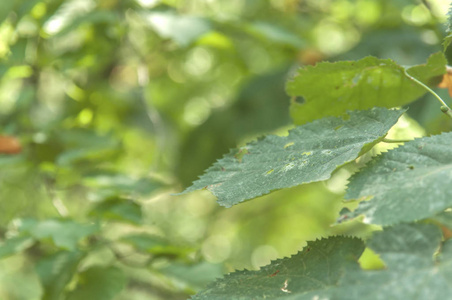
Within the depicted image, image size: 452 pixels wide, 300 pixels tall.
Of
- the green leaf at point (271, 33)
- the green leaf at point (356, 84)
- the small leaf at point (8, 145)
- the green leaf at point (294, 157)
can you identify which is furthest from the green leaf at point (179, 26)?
the green leaf at point (294, 157)

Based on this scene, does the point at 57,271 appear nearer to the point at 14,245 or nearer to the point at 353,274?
the point at 14,245

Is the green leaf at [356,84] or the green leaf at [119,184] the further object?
the green leaf at [119,184]

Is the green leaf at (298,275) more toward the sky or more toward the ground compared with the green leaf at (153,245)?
more toward the ground

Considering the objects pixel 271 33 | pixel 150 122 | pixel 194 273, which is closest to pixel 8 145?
pixel 194 273

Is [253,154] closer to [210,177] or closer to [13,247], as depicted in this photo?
[210,177]

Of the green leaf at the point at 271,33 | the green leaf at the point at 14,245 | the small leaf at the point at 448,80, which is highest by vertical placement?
the green leaf at the point at 271,33

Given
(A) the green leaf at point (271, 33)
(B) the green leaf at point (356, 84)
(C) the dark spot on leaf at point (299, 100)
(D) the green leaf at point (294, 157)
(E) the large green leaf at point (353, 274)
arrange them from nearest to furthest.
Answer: (E) the large green leaf at point (353, 274) → (D) the green leaf at point (294, 157) → (B) the green leaf at point (356, 84) → (C) the dark spot on leaf at point (299, 100) → (A) the green leaf at point (271, 33)

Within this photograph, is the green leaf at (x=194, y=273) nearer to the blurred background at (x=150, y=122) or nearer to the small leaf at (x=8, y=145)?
the blurred background at (x=150, y=122)

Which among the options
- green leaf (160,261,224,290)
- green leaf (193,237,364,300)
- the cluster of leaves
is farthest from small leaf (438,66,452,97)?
green leaf (160,261,224,290)
